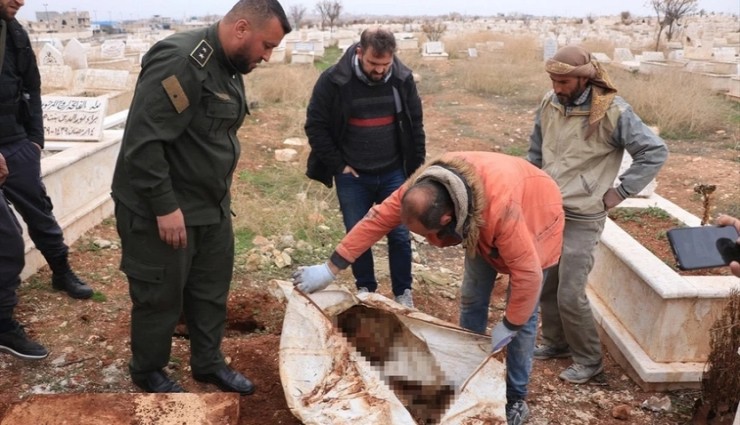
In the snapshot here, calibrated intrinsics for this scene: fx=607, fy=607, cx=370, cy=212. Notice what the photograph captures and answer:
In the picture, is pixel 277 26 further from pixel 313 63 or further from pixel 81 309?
pixel 313 63

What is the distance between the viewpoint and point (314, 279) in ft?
8.21

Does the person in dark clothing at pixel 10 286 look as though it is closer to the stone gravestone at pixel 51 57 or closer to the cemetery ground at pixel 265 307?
the cemetery ground at pixel 265 307

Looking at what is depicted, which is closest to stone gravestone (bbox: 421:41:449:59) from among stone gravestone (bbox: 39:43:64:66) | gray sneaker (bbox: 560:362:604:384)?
stone gravestone (bbox: 39:43:64:66)

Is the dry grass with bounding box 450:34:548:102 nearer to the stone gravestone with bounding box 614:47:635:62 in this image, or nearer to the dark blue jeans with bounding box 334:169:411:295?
the stone gravestone with bounding box 614:47:635:62

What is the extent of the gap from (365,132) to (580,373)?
67.6 inches

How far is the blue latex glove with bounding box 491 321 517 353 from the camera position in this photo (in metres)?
2.33

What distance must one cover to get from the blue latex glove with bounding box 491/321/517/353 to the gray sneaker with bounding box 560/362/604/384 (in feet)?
3.09

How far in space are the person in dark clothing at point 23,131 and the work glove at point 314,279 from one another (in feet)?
5.70

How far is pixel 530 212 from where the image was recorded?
90.2 inches

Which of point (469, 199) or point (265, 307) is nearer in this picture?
point (469, 199)

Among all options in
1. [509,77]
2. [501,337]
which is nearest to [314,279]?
[501,337]

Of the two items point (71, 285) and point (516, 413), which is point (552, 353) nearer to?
point (516, 413)

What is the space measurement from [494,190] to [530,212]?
270mm

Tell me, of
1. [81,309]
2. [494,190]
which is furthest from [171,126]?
[81,309]
